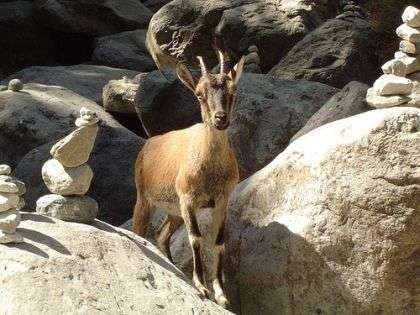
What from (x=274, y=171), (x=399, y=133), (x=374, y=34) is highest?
(x=399, y=133)

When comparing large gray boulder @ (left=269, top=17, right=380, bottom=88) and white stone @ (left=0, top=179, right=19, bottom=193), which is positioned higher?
white stone @ (left=0, top=179, right=19, bottom=193)

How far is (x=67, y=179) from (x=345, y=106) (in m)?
3.95

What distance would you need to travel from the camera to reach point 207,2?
17.3 metres

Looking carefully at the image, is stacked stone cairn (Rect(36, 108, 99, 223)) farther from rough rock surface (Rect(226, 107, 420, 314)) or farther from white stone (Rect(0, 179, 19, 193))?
rough rock surface (Rect(226, 107, 420, 314))

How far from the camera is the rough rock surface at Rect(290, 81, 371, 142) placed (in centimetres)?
1062

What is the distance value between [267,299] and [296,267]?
1.52 ft

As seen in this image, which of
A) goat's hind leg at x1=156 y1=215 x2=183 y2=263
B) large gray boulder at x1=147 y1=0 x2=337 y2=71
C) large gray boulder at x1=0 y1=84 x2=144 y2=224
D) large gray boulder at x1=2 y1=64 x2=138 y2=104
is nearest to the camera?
goat's hind leg at x1=156 y1=215 x2=183 y2=263

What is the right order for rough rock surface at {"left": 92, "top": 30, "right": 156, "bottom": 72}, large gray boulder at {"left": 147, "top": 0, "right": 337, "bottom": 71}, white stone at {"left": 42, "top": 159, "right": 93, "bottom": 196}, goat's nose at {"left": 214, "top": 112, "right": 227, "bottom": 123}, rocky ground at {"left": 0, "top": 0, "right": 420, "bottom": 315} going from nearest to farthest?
1. rocky ground at {"left": 0, "top": 0, "right": 420, "bottom": 315}
2. white stone at {"left": 42, "top": 159, "right": 93, "bottom": 196}
3. goat's nose at {"left": 214, "top": 112, "right": 227, "bottom": 123}
4. large gray boulder at {"left": 147, "top": 0, "right": 337, "bottom": 71}
5. rough rock surface at {"left": 92, "top": 30, "right": 156, "bottom": 72}

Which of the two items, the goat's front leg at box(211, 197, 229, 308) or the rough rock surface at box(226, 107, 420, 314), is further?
the goat's front leg at box(211, 197, 229, 308)

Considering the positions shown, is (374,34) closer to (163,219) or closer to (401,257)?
(163,219)

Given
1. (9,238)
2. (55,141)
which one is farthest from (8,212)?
(55,141)

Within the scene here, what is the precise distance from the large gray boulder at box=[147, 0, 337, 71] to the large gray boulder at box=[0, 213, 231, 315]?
8.84 meters

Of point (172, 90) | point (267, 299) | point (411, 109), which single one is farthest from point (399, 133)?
point (172, 90)

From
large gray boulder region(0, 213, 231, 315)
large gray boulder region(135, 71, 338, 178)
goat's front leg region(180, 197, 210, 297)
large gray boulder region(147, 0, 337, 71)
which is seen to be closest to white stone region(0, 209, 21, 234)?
large gray boulder region(0, 213, 231, 315)
